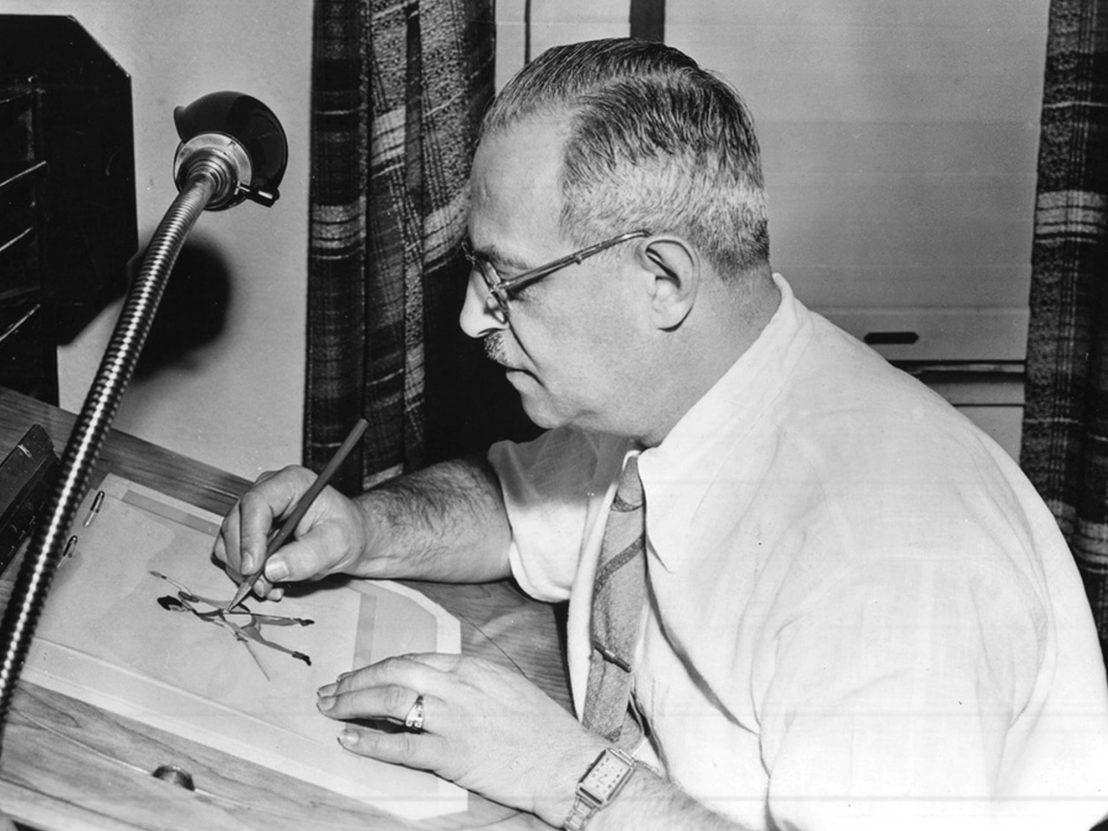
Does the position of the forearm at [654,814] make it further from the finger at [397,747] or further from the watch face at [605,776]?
the finger at [397,747]

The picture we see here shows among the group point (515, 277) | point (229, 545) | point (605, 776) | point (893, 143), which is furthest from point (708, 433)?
point (893, 143)

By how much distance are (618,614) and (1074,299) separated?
38.3 inches

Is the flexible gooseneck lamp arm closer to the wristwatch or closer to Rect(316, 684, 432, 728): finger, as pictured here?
Rect(316, 684, 432, 728): finger

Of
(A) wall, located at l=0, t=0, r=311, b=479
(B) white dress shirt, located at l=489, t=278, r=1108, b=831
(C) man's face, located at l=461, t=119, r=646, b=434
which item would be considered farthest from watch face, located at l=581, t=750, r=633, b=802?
(A) wall, located at l=0, t=0, r=311, b=479

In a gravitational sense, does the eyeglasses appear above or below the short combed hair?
below

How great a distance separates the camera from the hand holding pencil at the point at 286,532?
39.3 inches

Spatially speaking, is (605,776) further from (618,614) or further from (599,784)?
(618,614)

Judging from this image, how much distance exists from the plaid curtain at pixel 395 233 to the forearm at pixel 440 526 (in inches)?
11.1

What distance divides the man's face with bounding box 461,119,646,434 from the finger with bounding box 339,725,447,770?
0.35 m

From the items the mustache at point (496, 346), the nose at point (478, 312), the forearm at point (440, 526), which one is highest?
the nose at point (478, 312)

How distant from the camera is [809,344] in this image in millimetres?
1053

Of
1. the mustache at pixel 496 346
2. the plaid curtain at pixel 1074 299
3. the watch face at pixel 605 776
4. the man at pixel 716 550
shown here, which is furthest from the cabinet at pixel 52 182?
the plaid curtain at pixel 1074 299

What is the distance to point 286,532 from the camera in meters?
1.02

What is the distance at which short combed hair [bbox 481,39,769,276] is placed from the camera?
95cm
